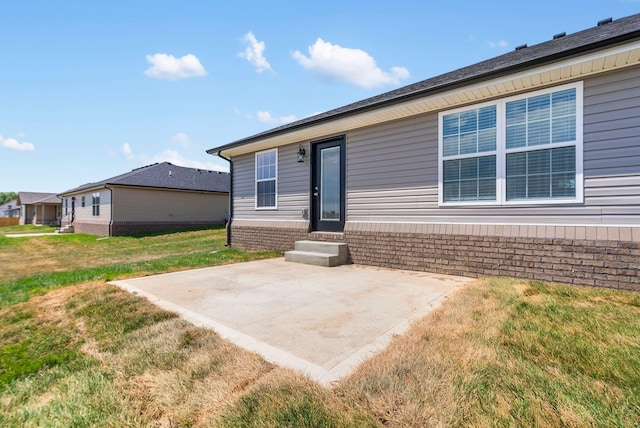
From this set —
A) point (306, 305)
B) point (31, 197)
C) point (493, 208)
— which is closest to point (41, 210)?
point (31, 197)

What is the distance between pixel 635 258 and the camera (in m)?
3.67

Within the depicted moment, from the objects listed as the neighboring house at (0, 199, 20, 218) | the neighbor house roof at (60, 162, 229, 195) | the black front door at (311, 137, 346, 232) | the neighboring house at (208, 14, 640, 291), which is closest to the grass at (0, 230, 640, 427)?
the neighboring house at (208, 14, 640, 291)

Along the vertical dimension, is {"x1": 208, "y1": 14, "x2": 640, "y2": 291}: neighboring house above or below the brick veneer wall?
above

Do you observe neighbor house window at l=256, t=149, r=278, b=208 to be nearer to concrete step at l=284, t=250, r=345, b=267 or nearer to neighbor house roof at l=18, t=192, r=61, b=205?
concrete step at l=284, t=250, r=345, b=267

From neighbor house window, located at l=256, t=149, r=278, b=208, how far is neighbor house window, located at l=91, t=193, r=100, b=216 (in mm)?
15329

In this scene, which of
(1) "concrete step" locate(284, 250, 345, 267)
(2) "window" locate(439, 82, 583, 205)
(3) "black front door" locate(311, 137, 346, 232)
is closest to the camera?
(2) "window" locate(439, 82, 583, 205)

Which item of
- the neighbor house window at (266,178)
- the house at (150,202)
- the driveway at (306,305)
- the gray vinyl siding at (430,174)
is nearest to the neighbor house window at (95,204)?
the house at (150,202)

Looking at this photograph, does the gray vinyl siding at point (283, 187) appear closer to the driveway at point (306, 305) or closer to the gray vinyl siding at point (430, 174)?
the gray vinyl siding at point (430, 174)

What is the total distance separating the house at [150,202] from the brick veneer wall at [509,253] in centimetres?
1547

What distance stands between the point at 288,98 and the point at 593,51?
764 cm

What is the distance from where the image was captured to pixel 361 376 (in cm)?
181

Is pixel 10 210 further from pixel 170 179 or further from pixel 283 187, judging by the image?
pixel 283 187

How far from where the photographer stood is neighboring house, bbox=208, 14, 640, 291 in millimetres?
3842

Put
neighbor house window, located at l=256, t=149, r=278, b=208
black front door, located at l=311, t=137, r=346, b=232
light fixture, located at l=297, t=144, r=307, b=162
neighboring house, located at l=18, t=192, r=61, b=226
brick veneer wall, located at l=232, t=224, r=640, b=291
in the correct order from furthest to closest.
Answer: neighboring house, located at l=18, t=192, r=61, b=226 → neighbor house window, located at l=256, t=149, r=278, b=208 → light fixture, located at l=297, t=144, r=307, b=162 → black front door, located at l=311, t=137, r=346, b=232 → brick veneer wall, located at l=232, t=224, r=640, b=291
